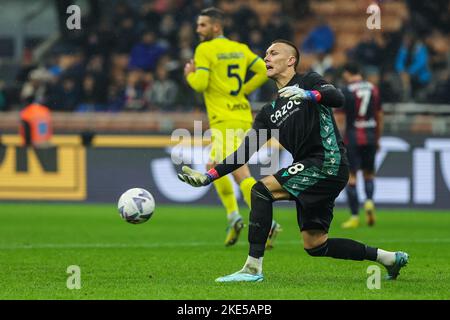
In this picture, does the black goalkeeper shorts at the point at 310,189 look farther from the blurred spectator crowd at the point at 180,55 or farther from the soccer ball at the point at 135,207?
the blurred spectator crowd at the point at 180,55

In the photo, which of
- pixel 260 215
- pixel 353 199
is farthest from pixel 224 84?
pixel 353 199

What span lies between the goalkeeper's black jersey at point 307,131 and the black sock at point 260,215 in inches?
14.5

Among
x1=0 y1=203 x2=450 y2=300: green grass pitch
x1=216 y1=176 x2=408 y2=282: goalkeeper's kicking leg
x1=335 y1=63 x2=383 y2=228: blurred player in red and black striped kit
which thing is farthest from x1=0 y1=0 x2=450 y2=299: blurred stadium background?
x1=216 y1=176 x2=408 y2=282: goalkeeper's kicking leg

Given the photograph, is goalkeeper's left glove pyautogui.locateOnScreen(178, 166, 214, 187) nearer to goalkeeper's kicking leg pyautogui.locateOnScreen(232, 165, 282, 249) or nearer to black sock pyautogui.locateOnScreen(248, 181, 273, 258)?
black sock pyautogui.locateOnScreen(248, 181, 273, 258)

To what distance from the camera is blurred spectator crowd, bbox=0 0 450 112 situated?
21.0 metres

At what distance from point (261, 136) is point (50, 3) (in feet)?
56.1

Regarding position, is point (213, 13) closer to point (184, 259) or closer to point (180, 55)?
point (184, 259)

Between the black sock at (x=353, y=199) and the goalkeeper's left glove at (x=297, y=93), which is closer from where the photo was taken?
the goalkeeper's left glove at (x=297, y=93)

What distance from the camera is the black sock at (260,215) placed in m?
8.44

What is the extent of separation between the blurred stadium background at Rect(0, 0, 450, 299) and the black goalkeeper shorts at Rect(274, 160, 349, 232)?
4.26 meters

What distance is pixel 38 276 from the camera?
920cm

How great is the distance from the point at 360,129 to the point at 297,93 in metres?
8.17

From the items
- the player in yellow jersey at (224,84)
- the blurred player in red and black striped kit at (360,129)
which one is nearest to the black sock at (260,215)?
the player in yellow jersey at (224,84)
